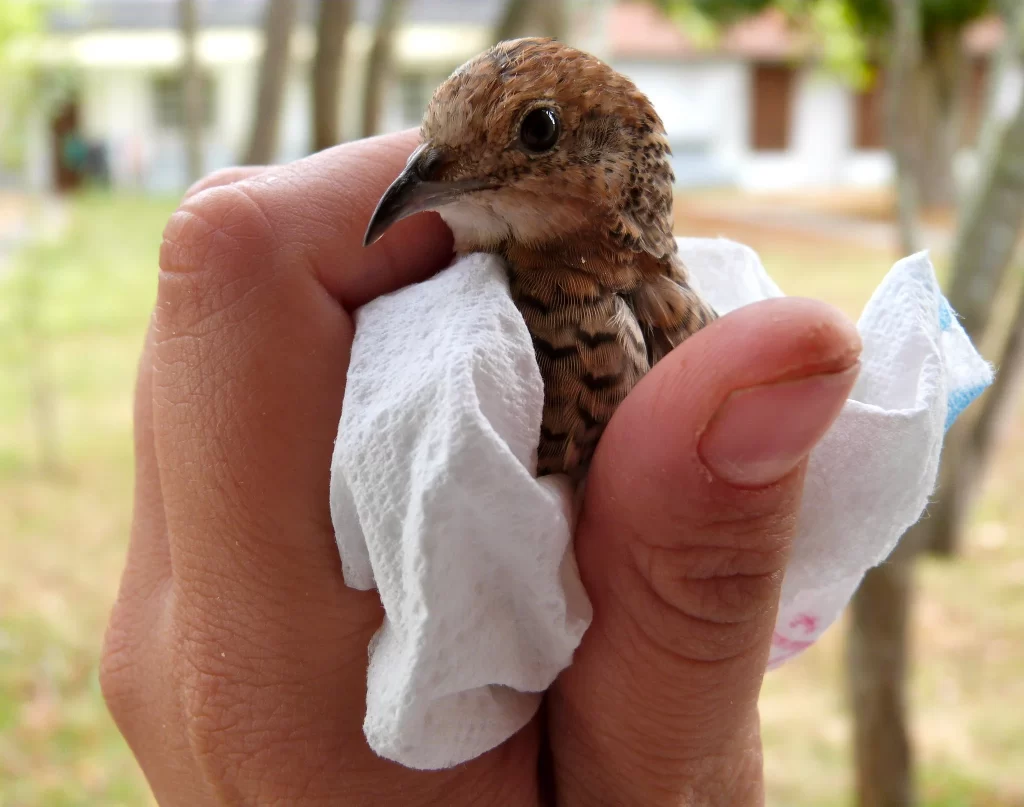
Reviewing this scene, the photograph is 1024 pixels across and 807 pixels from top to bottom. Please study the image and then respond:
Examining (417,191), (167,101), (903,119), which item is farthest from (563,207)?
(167,101)

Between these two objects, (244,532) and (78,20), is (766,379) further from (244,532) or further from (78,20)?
(78,20)

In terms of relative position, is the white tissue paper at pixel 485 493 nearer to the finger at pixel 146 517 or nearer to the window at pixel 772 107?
the finger at pixel 146 517

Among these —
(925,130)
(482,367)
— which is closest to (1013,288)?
(482,367)

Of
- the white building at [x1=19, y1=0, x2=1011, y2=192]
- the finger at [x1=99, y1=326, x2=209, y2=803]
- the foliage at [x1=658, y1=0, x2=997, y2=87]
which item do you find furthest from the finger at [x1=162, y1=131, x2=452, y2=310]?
the foliage at [x1=658, y1=0, x2=997, y2=87]

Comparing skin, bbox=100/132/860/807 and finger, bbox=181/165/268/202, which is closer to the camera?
skin, bbox=100/132/860/807

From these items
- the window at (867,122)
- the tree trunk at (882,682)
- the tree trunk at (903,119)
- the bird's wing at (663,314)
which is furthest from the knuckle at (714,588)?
the window at (867,122)

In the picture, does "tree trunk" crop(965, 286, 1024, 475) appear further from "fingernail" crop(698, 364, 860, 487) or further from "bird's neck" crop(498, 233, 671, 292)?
"fingernail" crop(698, 364, 860, 487)

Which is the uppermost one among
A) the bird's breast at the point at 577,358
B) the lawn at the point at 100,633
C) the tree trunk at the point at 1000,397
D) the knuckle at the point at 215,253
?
the knuckle at the point at 215,253
